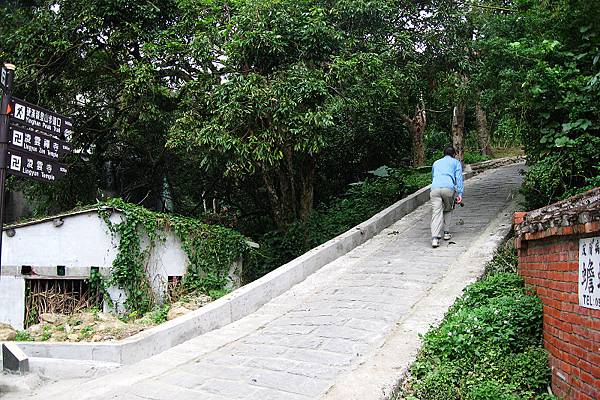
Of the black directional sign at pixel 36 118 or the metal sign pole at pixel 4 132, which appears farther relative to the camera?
the black directional sign at pixel 36 118

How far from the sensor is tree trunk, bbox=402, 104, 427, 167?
17281mm

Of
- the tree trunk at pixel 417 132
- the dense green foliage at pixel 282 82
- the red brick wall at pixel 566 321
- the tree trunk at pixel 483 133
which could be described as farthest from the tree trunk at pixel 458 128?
the red brick wall at pixel 566 321

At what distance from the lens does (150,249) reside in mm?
10023

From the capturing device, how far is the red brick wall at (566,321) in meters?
3.54

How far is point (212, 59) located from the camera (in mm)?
10523

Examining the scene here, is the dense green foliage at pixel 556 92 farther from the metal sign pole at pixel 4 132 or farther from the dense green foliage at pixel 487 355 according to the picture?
the metal sign pole at pixel 4 132

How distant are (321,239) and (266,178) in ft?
6.80

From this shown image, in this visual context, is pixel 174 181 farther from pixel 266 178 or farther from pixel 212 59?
pixel 212 59

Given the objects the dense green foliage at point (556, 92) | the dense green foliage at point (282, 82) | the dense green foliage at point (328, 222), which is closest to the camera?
the dense green foliage at point (556, 92)

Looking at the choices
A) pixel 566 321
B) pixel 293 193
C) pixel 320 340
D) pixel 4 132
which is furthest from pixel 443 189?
pixel 4 132

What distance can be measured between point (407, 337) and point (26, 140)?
465cm

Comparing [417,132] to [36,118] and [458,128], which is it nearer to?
[458,128]

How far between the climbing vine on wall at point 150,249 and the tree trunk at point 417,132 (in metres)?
8.74

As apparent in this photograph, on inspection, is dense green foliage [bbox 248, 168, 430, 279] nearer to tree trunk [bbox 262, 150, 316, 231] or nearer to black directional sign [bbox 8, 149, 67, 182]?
tree trunk [bbox 262, 150, 316, 231]
